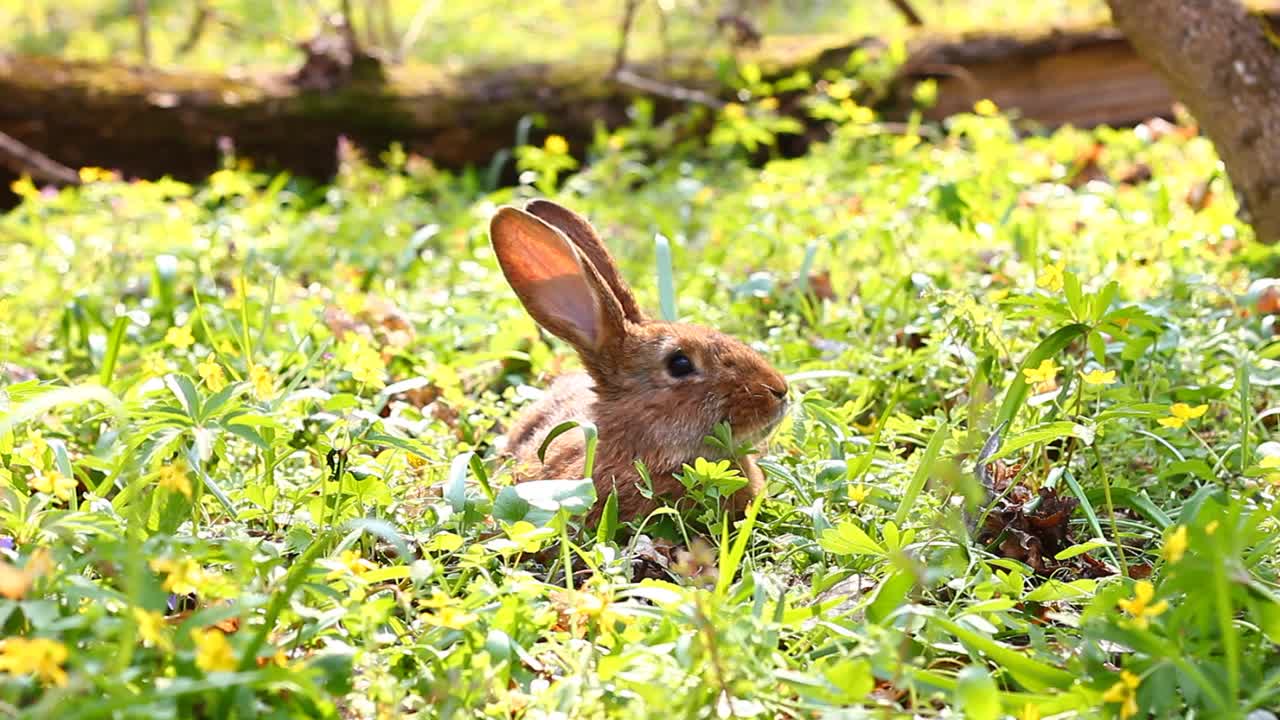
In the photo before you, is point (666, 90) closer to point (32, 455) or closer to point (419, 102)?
point (419, 102)

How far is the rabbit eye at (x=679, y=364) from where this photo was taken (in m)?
3.79

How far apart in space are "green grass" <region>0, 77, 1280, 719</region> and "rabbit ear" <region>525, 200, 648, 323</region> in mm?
529

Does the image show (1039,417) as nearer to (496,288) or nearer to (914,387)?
(914,387)

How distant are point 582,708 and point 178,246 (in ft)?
13.2

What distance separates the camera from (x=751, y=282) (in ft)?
15.4

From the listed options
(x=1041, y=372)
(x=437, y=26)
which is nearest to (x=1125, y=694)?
(x=1041, y=372)

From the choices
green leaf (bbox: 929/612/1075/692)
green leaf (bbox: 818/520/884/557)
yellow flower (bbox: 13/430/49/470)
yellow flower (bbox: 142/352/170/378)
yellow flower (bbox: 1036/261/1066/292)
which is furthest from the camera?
yellow flower (bbox: 142/352/170/378)

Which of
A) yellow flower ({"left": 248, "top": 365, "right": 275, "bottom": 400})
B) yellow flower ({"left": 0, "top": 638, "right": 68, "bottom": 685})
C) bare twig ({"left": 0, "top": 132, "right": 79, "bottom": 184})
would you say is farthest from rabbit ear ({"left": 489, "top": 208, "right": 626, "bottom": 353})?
bare twig ({"left": 0, "top": 132, "right": 79, "bottom": 184})

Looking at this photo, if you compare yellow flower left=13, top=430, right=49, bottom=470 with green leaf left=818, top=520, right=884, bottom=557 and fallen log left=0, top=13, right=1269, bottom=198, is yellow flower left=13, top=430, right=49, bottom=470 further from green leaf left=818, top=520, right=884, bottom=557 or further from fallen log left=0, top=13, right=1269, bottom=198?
fallen log left=0, top=13, right=1269, bottom=198

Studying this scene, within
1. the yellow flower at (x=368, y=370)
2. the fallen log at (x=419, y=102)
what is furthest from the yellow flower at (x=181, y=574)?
the fallen log at (x=419, y=102)

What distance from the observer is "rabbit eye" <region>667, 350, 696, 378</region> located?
3787 mm

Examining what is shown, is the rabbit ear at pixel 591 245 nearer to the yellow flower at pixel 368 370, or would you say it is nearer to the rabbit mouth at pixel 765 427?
the rabbit mouth at pixel 765 427

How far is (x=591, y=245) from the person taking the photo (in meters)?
4.15

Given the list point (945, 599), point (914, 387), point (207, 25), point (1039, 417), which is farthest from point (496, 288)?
point (207, 25)
